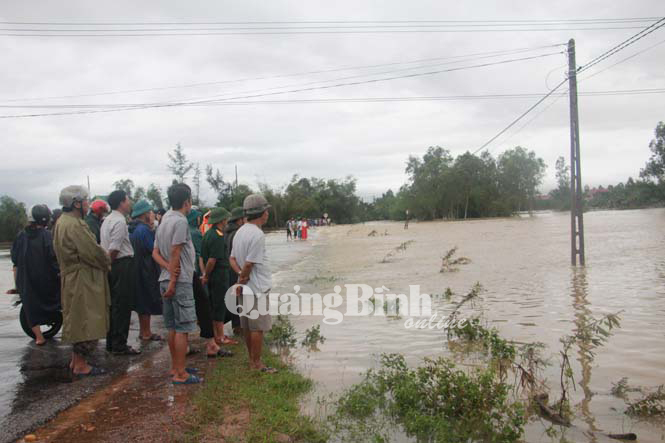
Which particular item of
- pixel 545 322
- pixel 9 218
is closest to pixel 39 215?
pixel 545 322

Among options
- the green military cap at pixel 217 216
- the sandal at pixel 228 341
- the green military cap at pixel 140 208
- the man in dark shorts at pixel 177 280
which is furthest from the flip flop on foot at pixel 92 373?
the green military cap at pixel 140 208

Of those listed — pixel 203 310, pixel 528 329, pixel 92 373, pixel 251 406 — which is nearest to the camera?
pixel 251 406

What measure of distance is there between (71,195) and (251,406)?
9.44 feet

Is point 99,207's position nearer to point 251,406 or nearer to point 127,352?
point 127,352

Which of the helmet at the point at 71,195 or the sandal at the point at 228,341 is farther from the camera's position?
the sandal at the point at 228,341

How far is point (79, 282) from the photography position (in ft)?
17.3

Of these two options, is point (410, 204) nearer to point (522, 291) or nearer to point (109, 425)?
point (522, 291)

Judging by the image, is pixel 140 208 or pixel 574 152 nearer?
pixel 140 208

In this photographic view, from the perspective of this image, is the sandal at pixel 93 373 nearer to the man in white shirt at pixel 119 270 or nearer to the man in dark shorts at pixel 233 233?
the man in white shirt at pixel 119 270

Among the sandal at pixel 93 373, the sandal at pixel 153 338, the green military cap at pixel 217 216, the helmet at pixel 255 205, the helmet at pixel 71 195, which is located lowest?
the sandal at pixel 153 338

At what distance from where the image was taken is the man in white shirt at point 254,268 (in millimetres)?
5098

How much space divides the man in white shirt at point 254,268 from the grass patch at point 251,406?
1.09ft

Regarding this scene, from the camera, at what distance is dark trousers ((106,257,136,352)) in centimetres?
620

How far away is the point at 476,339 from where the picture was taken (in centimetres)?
673
